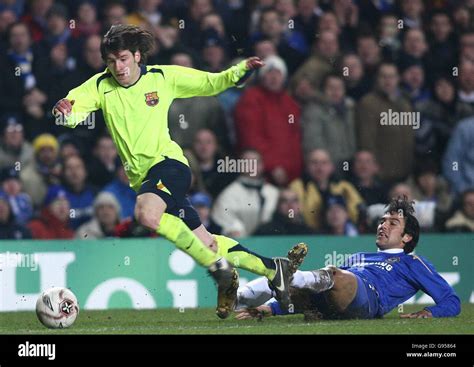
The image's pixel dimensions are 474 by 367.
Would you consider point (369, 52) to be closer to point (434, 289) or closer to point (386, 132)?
point (386, 132)

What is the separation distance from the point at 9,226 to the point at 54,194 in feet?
1.68

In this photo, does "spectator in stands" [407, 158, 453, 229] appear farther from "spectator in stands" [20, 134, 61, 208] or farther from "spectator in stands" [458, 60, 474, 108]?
"spectator in stands" [20, 134, 61, 208]

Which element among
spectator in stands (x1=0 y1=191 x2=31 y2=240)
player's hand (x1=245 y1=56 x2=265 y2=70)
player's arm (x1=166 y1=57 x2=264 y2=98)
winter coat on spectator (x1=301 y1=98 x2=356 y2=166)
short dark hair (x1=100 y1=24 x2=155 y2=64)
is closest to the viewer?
player's hand (x1=245 y1=56 x2=265 y2=70)

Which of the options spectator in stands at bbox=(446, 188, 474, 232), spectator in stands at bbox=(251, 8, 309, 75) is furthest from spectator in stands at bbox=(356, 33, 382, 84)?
spectator in stands at bbox=(446, 188, 474, 232)

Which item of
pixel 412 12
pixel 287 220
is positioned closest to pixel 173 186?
pixel 287 220

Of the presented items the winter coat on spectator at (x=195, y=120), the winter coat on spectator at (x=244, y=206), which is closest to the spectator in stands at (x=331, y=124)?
the winter coat on spectator at (x=244, y=206)

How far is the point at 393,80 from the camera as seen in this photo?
42.1 feet

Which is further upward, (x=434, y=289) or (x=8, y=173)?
(x=8, y=173)

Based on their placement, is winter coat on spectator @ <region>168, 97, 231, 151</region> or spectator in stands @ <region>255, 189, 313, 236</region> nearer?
spectator in stands @ <region>255, 189, 313, 236</region>

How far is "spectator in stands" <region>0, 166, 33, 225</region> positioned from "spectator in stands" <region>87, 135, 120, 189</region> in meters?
0.63

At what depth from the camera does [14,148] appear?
11.8 meters

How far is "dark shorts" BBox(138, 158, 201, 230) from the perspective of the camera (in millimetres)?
8930
